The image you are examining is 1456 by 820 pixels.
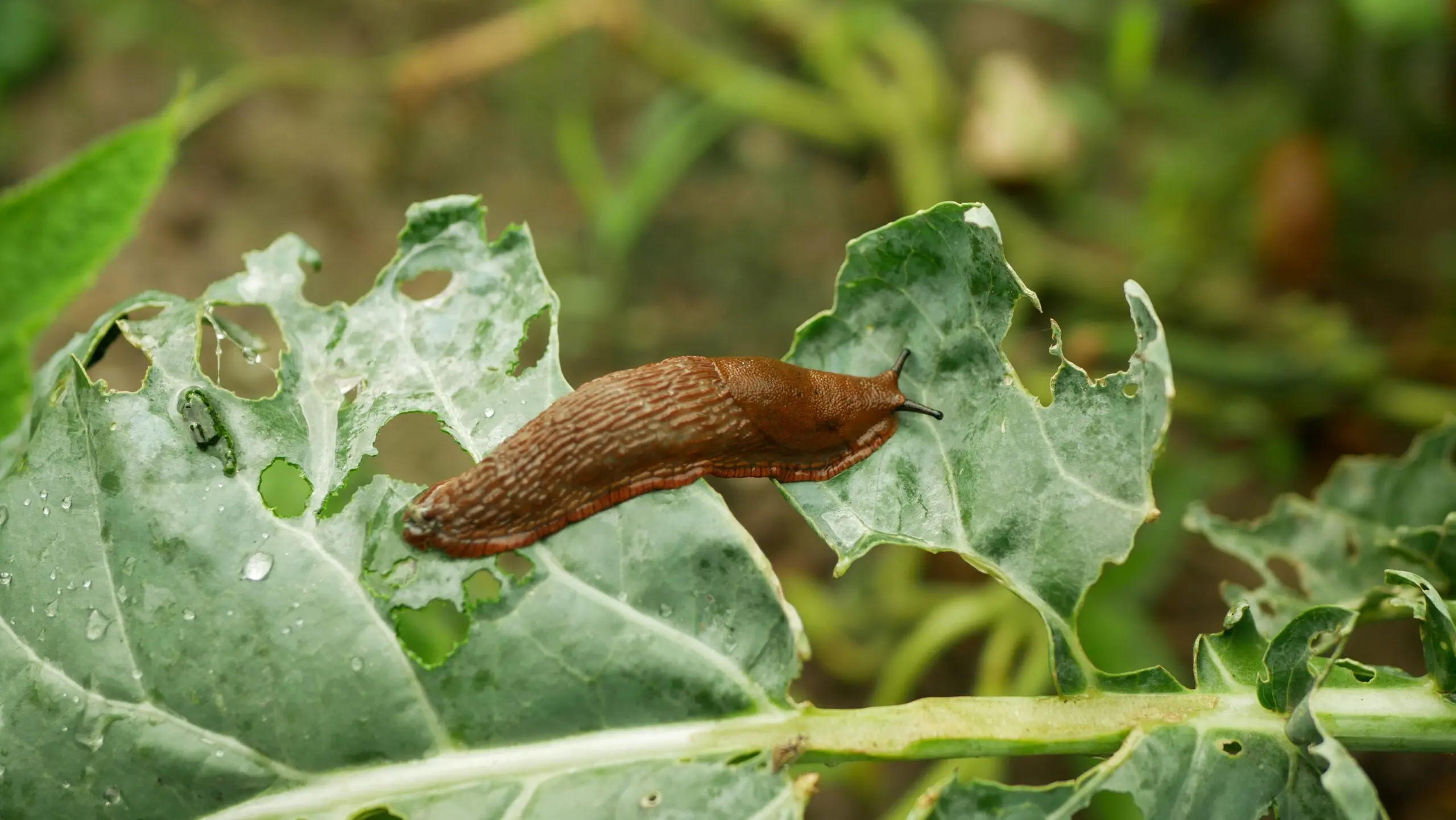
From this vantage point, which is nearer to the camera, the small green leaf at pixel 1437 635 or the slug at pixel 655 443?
the small green leaf at pixel 1437 635

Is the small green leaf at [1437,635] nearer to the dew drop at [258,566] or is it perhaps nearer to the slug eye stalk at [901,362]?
the slug eye stalk at [901,362]

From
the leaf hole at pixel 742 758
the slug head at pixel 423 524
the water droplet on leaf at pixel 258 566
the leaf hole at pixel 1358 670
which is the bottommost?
the leaf hole at pixel 1358 670

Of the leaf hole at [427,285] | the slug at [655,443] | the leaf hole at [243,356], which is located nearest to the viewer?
the slug at [655,443]

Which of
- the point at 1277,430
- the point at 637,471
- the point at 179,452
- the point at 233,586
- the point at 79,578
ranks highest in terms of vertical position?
the point at 179,452

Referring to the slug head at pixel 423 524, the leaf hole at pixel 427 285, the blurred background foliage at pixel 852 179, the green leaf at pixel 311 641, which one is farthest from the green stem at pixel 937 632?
the leaf hole at pixel 427 285

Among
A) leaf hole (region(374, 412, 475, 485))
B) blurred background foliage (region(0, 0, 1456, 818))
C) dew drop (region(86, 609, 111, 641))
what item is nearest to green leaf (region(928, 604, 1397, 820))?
dew drop (region(86, 609, 111, 641))

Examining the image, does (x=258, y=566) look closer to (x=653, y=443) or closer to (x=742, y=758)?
(x=653, y=443)

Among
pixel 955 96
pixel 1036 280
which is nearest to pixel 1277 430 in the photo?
pixel 1036 280

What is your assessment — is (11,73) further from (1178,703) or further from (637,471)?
(1178,703)
